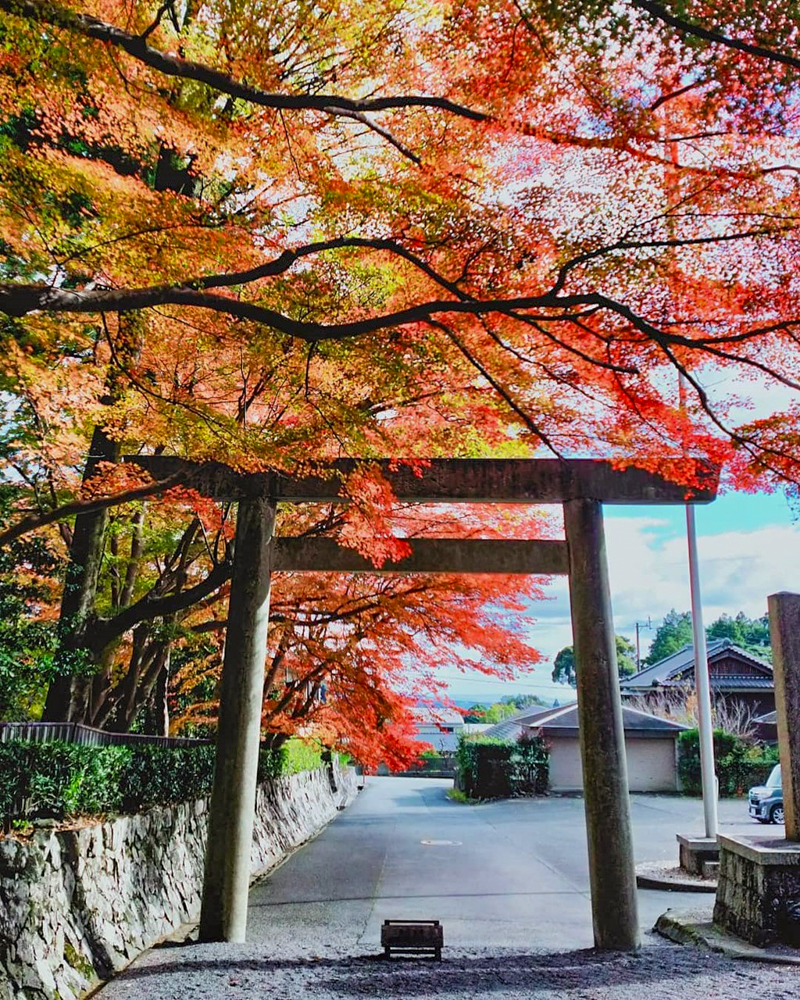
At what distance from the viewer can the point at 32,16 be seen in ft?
15.1

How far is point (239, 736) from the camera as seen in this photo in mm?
7039

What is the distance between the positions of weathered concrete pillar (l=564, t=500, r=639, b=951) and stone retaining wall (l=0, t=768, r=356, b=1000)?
14.2 feet

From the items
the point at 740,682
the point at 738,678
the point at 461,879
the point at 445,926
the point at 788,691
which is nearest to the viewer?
the point at 788,691

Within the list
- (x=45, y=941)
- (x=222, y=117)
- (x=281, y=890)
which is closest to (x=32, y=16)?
(x=222, y=117)

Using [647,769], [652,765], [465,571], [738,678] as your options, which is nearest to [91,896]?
[465,571]

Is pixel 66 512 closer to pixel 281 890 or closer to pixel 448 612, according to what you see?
pixel 448 612

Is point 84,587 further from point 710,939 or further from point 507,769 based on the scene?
point 507,769

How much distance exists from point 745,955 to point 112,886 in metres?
5.47

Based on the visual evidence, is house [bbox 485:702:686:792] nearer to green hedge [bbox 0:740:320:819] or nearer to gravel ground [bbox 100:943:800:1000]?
green hedge [bbox 0:740:320:819]

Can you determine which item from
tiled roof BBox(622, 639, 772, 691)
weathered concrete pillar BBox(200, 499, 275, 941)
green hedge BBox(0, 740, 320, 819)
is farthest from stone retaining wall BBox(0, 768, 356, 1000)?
tiled roof BBox(622, 639, 772, 691)

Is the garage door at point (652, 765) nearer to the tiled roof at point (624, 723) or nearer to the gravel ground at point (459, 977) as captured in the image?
the tiled roof at point (624, 723)

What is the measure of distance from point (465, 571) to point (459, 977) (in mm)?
3999

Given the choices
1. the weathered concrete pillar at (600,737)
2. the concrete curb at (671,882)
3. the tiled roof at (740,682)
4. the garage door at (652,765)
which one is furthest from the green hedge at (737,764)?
the weathered concrete pillar at (600,737)

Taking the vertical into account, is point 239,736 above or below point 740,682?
below
